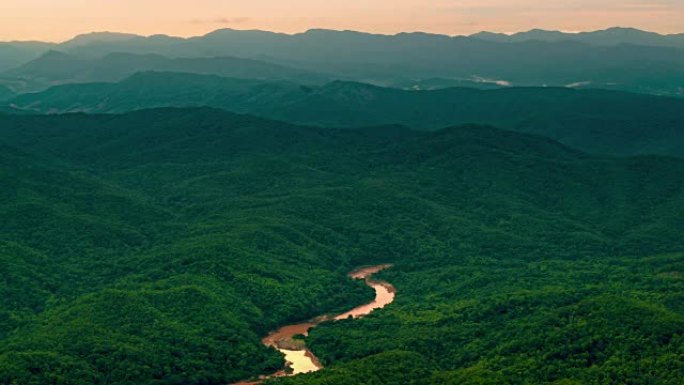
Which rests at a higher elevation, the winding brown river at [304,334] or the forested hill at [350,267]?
the forested hill at [350,267]

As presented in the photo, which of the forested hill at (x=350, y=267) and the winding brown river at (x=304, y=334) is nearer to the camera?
the forested hill at (x=350, y=267)

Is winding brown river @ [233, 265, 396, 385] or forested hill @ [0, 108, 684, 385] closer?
forested hill @ [0, 108, 684, 385]

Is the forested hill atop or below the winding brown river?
atop

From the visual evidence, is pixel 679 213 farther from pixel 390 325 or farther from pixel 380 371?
pixel 380 371

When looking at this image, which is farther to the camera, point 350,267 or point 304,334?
point 350,267

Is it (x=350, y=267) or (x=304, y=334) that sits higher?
(x=350, y=267)
